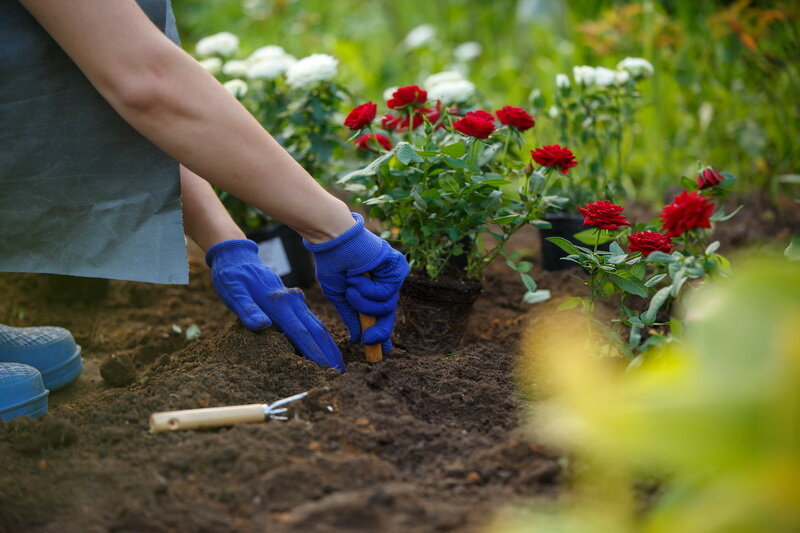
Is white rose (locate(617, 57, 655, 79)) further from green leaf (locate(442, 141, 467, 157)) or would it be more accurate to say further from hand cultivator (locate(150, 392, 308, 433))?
hand cultivator (locate(150, 392, 308, 433))

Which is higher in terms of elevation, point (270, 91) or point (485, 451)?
point (270, 91)

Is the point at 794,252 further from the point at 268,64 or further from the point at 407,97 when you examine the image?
the point at 268,64

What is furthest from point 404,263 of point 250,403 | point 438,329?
point 250,403

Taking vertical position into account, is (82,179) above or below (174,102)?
below

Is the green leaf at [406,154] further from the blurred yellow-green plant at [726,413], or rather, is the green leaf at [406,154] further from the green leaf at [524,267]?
the blurred yellow-green plant at [726,413]

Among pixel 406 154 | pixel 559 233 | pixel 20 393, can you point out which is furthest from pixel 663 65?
pixel 20 393

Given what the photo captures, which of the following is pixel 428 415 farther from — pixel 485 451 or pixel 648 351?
pixel 648 351

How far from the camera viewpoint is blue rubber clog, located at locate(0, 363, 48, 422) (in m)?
1.60

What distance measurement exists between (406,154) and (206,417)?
2.36ft

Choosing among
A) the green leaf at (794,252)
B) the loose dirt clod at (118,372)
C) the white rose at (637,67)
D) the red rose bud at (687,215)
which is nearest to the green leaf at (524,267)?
the red rose bud at (687,215)

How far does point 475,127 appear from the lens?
1760 mm

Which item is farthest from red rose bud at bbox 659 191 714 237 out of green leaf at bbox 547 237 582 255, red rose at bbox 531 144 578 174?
red rose at bbox 531 144 578 174

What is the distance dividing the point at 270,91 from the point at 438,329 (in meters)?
1.04

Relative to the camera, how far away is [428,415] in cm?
151
